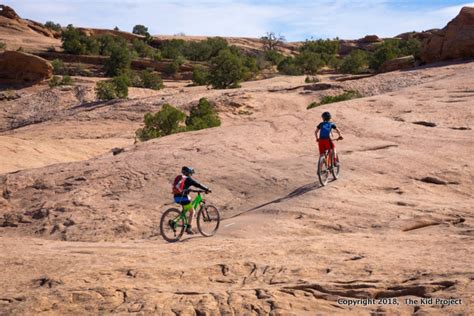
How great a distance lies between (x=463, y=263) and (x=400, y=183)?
5.42 meters

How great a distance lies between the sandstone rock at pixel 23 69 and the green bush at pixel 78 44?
13458 millimetres

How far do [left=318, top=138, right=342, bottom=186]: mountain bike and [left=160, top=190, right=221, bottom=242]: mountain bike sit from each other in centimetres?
235

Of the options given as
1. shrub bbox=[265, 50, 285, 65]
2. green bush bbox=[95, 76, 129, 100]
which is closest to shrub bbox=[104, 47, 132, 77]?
green bush bbox=[95, 76, 129, 100]

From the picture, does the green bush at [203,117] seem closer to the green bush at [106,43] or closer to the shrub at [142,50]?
the green bush at [106,43]

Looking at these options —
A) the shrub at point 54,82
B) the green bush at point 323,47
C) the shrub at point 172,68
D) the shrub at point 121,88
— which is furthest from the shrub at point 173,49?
the shrub at point 121,88

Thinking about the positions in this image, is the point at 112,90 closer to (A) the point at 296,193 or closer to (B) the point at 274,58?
(A) the point at 296,193

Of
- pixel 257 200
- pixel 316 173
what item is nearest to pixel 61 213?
pixel 257 200

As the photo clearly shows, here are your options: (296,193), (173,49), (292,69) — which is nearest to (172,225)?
(296,193)

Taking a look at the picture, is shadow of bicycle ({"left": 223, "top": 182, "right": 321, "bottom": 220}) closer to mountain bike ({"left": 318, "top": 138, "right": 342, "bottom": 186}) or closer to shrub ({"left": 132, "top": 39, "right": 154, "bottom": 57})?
mountain bike ({"left": 318, "top": 138, "right": 342, "bottom": 186})

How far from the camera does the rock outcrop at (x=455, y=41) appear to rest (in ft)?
88.9

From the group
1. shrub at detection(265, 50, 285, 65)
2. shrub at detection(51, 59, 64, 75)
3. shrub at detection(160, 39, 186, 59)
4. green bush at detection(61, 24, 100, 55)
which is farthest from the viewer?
shrub at detection(265, 50, 285, 65)

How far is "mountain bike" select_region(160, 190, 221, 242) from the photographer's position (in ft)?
32.1

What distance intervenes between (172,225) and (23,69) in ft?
117

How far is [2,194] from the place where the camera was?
1332 cm
